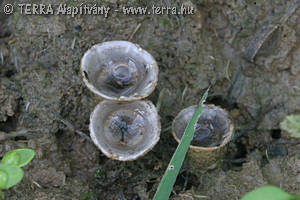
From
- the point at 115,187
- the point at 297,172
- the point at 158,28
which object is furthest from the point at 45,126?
the point at 297,172

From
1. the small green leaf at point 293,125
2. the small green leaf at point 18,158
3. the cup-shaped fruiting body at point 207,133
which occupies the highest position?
the small green leaf at point 293,125

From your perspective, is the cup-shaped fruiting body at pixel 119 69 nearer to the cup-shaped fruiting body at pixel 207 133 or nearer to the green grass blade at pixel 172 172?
the cup-shaped fruiting body at pixel 207 133

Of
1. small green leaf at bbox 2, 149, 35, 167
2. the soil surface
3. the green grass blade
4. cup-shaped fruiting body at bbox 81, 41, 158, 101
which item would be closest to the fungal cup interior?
the soil surface

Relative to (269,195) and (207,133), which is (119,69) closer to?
(207,133)

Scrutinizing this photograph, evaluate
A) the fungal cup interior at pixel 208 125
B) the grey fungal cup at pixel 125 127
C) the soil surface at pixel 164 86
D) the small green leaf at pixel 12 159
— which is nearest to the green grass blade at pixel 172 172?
the grey fungal cup at pixel 125 127

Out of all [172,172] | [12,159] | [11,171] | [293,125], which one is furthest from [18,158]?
[293,125]

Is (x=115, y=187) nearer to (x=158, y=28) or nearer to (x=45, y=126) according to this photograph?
(x=45, y=126)

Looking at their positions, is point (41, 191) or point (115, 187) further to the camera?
point (115, 187)
